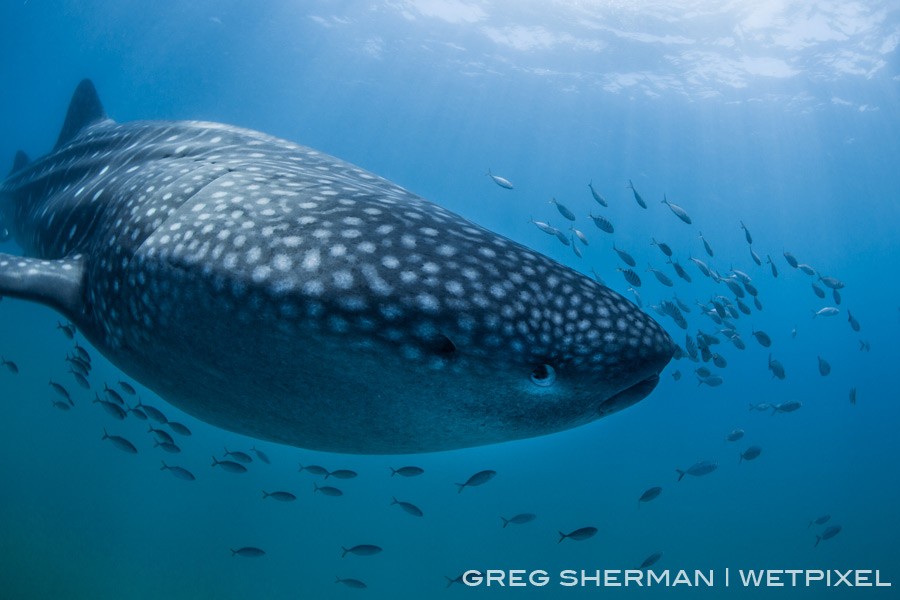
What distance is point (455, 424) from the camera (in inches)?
92.0

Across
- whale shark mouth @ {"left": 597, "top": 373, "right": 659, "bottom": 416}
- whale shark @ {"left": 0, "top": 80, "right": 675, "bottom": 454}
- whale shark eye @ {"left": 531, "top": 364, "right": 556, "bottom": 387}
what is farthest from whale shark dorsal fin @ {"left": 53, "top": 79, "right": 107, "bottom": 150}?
whale shark mouth @ {"left": 597, "top": 373, "right": 659, "bottom": 416}

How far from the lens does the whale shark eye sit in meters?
2.14

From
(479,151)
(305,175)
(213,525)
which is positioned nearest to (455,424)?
(305,175)

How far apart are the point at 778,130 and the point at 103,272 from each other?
5535 cm

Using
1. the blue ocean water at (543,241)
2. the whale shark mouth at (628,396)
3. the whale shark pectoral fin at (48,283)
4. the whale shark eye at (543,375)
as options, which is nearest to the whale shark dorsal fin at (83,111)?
the whale shark pectoral fin at (48,283)

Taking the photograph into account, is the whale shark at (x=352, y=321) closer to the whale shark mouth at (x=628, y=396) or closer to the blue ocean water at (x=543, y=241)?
the whale shark mouth at (x=628, y=396)

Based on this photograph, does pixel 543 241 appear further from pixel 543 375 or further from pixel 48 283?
pixel 543 375

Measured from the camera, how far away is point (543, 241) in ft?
257

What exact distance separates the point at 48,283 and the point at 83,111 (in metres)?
6.47

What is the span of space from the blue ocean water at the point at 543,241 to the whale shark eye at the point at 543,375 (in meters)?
15.9

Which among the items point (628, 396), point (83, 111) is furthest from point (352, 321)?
point (83, 111)

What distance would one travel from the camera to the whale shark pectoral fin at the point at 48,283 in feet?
11.1

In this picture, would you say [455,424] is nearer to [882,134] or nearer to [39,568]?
[39,568]

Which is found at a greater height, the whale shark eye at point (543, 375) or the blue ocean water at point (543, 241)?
the blue ocean water at point (543, 241)
